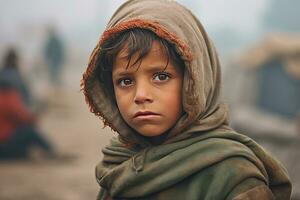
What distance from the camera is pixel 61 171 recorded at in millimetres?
7395

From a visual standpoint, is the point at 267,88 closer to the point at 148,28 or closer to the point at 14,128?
the point at 14,128

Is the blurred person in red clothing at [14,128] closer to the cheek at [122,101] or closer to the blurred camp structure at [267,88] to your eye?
the blurred camp structure at [267,88]

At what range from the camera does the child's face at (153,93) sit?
1732mm

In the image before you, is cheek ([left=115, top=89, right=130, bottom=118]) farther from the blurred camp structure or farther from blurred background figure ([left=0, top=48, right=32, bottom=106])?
the blurred camp structure

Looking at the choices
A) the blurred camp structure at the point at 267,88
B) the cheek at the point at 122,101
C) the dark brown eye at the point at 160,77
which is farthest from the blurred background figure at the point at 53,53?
the dark brown eye at the point at 160,77

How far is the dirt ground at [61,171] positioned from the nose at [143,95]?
4.02m

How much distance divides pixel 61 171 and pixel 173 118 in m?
5.80

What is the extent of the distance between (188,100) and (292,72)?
8.81 metres

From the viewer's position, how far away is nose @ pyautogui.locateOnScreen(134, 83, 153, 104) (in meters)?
1.72

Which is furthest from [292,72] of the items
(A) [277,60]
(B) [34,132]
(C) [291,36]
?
(B) [34,132]

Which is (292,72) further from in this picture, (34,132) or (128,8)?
(128,8)

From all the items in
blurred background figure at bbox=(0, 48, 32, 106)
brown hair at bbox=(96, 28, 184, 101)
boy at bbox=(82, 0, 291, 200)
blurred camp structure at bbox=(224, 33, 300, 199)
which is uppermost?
brown hair at bbox=(96, 28, 184, 101)

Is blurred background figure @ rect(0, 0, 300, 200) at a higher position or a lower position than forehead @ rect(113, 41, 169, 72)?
lower

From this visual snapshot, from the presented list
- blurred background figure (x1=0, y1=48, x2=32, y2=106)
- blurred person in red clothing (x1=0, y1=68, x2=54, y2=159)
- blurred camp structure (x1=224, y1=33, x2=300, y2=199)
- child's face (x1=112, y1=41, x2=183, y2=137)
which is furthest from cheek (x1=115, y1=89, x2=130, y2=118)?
blurred camp structure (x1=224, y1=33, x2=300, y2=199)
